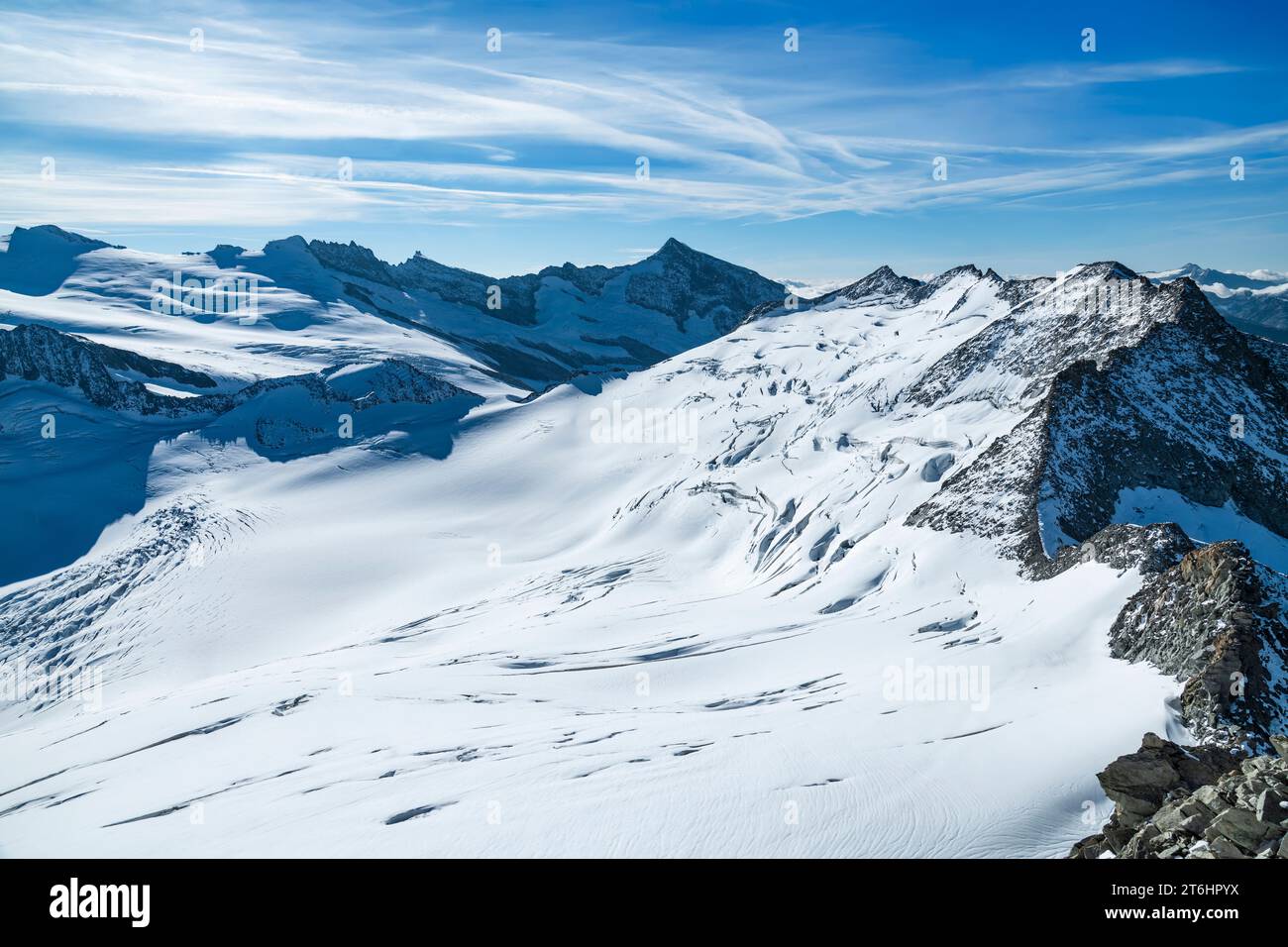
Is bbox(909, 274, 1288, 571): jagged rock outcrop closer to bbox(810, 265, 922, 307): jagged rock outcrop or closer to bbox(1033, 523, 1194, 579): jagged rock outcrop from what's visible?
bbox(1033, 523, 1194, 579): jagged rock outcrop

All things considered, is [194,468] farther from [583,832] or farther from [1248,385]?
[1248,385]

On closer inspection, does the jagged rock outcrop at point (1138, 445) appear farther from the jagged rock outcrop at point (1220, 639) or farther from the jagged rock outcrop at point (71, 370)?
the jagged rock outcrop at point (71, 370)

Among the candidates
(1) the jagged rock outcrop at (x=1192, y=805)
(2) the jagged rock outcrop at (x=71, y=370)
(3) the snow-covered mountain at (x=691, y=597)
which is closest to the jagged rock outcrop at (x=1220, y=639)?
(3) the snow-covered mountain at (x=691, y=597)

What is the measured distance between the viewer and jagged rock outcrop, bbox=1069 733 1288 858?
12086mm

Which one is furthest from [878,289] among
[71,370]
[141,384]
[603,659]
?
[71,370]

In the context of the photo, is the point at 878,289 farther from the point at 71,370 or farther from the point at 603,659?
the point at 71,370

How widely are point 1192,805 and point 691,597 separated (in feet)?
120

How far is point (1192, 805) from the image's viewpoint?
43.8ft

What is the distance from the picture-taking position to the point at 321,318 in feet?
631

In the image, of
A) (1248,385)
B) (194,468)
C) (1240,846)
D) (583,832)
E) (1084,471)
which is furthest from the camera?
(194,468)
